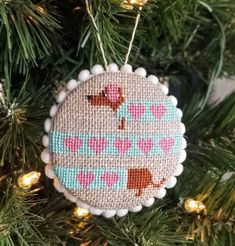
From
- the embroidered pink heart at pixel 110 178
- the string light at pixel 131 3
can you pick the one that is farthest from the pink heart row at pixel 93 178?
the string light at pixel 131 3

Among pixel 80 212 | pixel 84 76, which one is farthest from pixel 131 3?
pixel 80 212

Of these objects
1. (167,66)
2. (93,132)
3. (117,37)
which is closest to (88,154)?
(93,132)

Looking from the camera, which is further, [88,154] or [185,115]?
[185,115]

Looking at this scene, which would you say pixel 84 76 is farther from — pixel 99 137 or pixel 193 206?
pixel 193 206

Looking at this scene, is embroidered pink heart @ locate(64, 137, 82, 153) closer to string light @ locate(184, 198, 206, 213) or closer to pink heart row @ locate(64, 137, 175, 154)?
pink heart row @ locate(64, 137, 175, 154)

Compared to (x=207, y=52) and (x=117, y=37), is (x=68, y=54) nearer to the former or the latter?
(x=117, y=37)

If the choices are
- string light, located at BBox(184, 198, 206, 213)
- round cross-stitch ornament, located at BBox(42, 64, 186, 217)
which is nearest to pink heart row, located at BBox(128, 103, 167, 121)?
round cross-stitch ornament, located at BBox(42, 64, 186, 217)

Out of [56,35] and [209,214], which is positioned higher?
[56,35]
